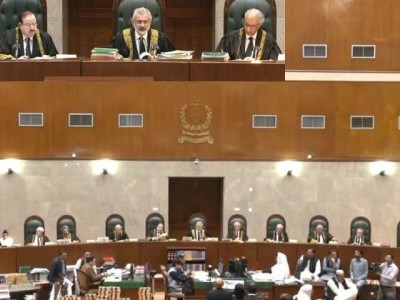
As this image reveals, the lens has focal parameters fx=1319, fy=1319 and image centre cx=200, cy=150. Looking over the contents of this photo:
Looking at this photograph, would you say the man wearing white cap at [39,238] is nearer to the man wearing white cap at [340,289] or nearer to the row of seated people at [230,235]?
the row of seated people at [230,235]

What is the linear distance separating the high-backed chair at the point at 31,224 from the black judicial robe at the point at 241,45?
5.03m

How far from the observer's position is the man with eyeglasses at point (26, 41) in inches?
1043

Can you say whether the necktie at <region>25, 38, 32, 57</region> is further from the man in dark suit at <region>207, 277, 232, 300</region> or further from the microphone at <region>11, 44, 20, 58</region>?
the man in dark suit at <region>207, 277, 232, 300</region>

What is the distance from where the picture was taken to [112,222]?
85.4 feet

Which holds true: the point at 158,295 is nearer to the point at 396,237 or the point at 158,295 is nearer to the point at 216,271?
the point at 216,271

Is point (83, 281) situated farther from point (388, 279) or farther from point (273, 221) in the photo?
point (388, 279)

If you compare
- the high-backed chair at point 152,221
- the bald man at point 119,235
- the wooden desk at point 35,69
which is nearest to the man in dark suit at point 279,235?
the high-backed chair at point 152,221

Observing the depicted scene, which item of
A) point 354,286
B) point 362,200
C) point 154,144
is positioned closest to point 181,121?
point 154,144

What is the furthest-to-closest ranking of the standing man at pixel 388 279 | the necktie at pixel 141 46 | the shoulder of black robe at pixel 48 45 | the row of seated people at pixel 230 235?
the shoulder of black robe at pixel 48 45 → the necktie at pixel 141 46 → the row of seated people at pixel 230 235 → the standing man at pixel 388 279

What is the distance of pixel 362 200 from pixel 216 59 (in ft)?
13.2

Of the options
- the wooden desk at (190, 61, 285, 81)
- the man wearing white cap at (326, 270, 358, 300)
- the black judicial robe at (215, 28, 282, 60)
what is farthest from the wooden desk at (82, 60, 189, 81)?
the man wearing white cap at (326, 270, 358, 300)

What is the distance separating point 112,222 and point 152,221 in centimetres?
79

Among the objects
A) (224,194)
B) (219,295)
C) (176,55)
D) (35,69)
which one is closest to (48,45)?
(35,69)

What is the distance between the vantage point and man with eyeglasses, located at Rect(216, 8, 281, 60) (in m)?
26.7
